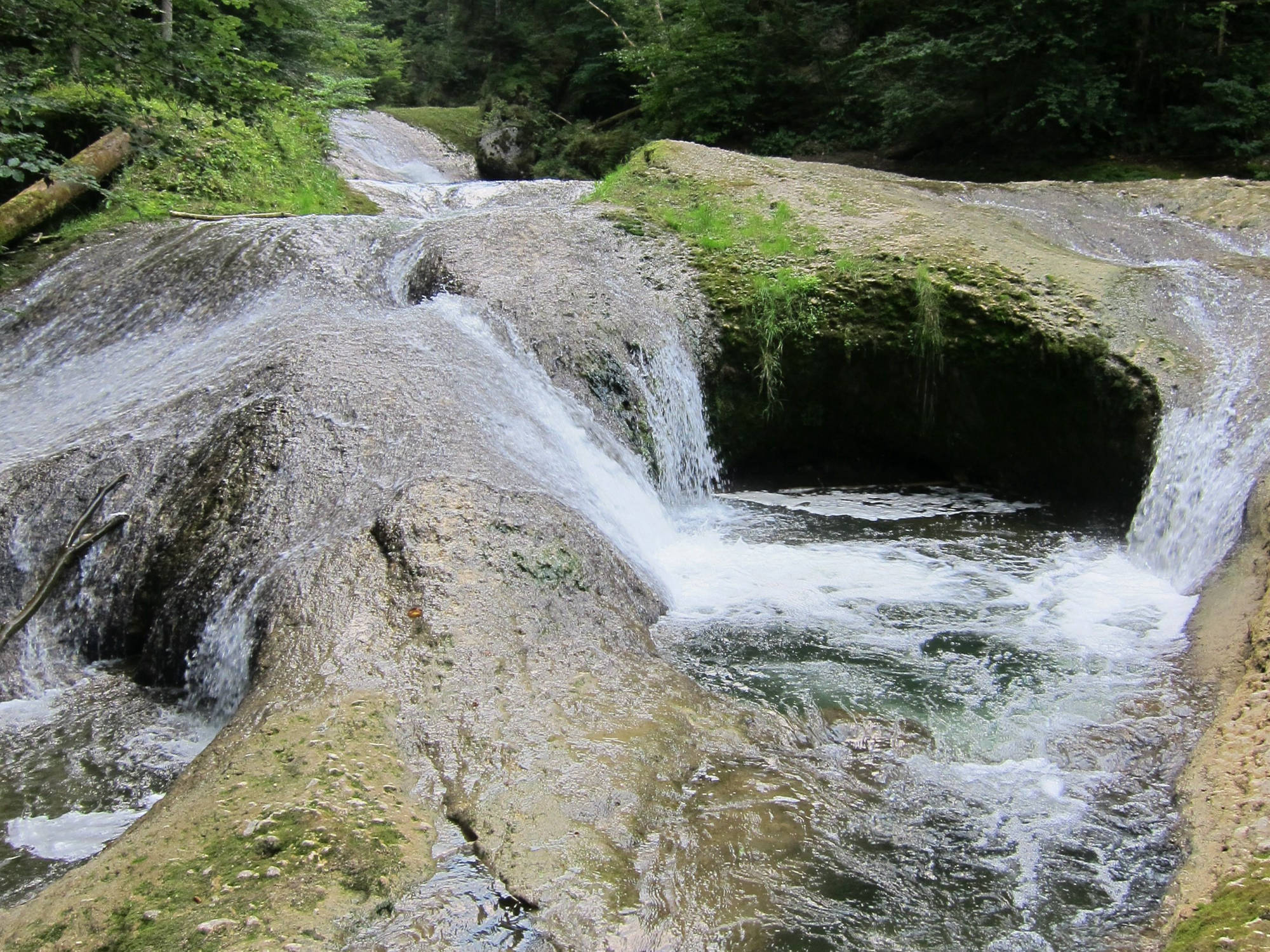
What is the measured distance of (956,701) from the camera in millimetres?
4367

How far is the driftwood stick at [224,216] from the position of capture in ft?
31.9

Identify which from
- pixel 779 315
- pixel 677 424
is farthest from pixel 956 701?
pixel 779 315

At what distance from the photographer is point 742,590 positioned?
566 cm

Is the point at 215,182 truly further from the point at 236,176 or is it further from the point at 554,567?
the point at 554,567

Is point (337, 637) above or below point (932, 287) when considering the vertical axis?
below

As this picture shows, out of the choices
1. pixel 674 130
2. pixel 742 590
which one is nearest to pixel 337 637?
pixel 742 590

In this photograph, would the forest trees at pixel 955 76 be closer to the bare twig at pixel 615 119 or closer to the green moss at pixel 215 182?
the bare twig at pixel 615 119

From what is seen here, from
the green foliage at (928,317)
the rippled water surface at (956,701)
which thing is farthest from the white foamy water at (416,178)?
the rippled water surface at (956,701)

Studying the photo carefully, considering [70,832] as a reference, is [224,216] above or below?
above

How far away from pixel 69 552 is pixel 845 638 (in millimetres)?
4105

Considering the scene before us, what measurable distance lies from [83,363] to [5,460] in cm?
176

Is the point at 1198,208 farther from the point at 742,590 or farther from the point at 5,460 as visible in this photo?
the point at 5,460

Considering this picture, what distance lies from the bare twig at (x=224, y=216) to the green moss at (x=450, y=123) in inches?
466

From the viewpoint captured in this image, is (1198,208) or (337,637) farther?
(1198,208)
